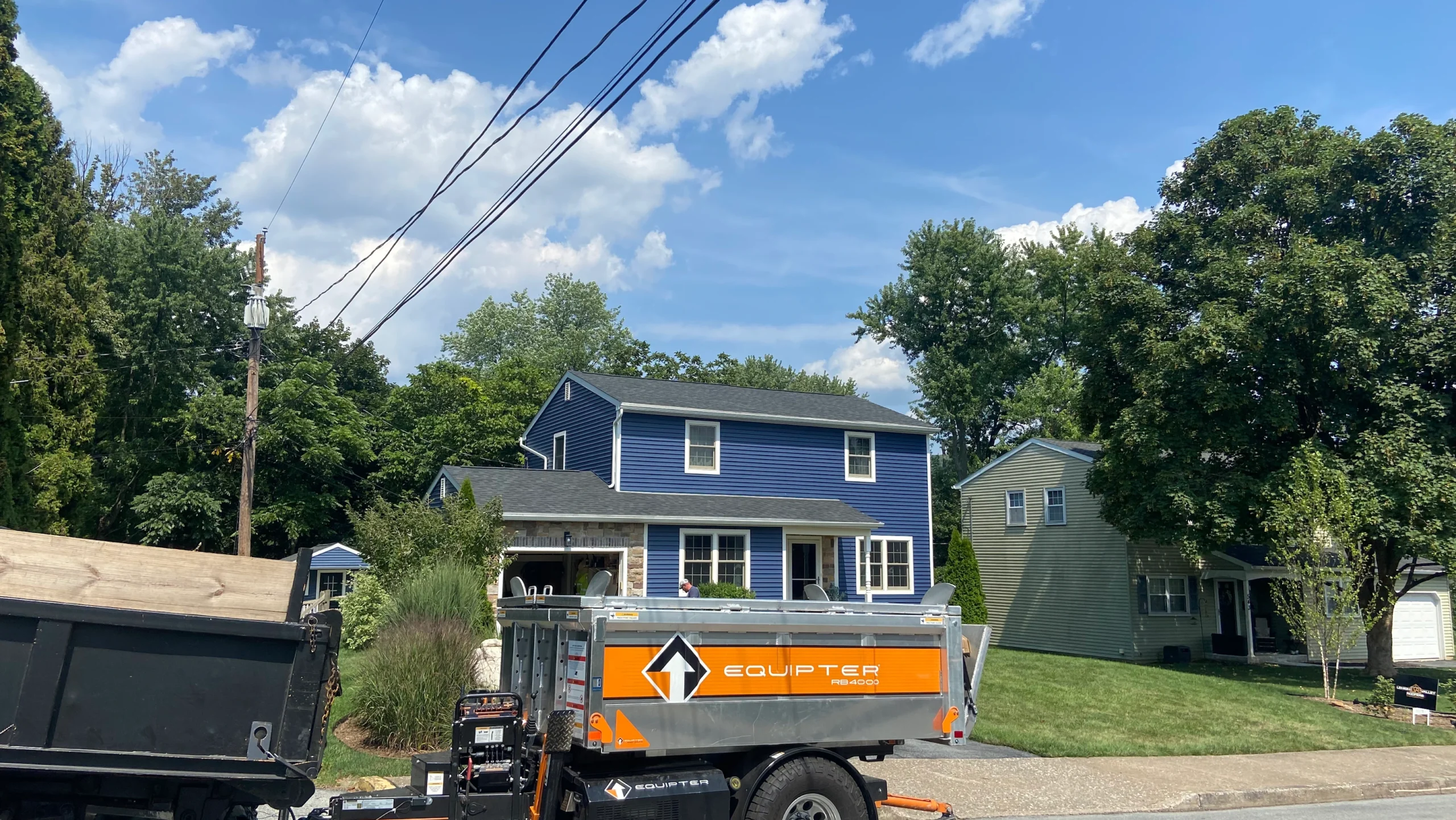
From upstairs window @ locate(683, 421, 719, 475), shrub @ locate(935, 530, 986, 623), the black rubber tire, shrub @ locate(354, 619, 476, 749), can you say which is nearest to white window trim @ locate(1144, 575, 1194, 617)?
shrub @ locate(935, 530, 986, 623)

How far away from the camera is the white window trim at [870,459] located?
27.4 metres

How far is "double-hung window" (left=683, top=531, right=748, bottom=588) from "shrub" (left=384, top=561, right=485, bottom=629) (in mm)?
11009

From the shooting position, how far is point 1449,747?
14.6 meters

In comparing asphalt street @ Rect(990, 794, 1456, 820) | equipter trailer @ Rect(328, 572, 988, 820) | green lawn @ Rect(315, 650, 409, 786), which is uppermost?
equipter trailer @ Rect(328, 572, 988, 820)

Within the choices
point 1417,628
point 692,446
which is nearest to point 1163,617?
point 1417,628

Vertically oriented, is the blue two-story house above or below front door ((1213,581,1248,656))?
above

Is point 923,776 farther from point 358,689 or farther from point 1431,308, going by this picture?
point 1431,308

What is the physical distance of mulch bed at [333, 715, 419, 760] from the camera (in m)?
10.2

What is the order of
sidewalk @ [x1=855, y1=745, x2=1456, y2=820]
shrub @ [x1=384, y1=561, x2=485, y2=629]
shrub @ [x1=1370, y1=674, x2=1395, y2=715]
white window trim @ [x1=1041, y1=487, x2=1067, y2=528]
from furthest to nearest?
1. white window trim @ [x1=1041, y1=487, x2=1067, y2=528]
2. shrub @ [x1=1370, y1=674, x2=1395, y2=715]
3. shrub @ [x1=384, y1=561, x2=485, y2=629]
4. sidewalk @ [x1=855, y1=745, x2=1456, y2=820]

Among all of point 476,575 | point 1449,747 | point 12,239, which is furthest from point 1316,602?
point 12,239

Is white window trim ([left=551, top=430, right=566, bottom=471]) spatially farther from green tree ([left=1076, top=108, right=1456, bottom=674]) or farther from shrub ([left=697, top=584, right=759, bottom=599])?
green tree ([left=1076, top=108, right=1456, bottom=674])

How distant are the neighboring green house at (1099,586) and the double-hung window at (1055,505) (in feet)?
0.12

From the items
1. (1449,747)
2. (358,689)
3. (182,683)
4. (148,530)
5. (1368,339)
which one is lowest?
(1449,747)

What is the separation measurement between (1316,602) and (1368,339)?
5.83 meters
